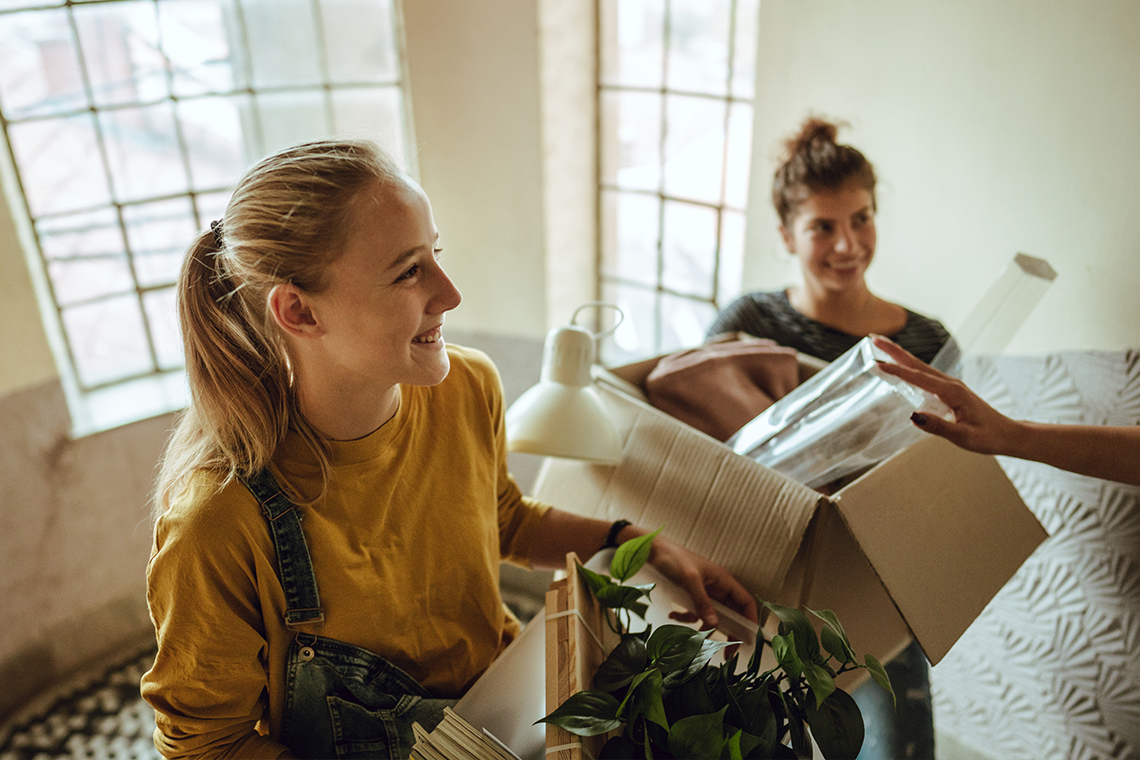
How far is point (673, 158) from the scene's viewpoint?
296 cm

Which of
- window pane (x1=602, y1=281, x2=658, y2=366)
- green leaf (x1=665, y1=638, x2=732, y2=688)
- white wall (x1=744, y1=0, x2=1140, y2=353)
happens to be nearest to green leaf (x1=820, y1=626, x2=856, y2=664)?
green leaf (x1=665, y1=638, x2=732, y2=688)

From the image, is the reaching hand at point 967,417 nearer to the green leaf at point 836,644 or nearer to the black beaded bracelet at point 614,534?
the green leaf at point 836,644

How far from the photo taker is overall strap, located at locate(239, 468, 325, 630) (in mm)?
1105

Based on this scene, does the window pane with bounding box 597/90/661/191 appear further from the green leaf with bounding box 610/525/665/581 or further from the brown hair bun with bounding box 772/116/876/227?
the green leaf with bounding box 610/525/665/581

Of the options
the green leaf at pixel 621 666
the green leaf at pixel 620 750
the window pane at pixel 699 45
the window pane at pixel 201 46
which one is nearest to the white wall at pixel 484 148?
the window pane at pixel 699 45

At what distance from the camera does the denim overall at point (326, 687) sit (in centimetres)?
112

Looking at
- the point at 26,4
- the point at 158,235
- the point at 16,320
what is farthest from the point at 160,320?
the point at 26,4

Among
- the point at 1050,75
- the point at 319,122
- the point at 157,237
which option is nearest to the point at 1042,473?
the point at 1050,75

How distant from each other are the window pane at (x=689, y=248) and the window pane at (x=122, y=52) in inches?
71.7

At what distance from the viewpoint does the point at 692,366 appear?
1486 mm

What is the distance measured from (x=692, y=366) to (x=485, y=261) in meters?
1.79

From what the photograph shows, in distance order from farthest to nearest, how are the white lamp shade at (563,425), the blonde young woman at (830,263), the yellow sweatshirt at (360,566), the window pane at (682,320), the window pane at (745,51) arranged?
the window pane at (682,320), the window pane at (745,51), the blonde young woman at (830,263), the white lamp shade at (563,425), the yellow sweatshirt at (360,566)

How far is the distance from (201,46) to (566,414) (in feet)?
7.36

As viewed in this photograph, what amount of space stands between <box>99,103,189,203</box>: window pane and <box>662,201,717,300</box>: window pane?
1.77 metres
